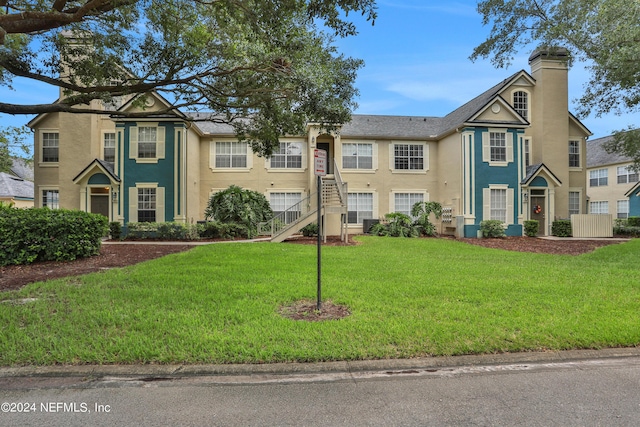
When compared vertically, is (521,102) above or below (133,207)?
above

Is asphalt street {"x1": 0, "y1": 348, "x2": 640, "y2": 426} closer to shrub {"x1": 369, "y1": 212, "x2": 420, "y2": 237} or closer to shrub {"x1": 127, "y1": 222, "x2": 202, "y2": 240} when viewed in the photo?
shrub {"x1": 127, "y1": 222, "x2": 202, "y2": 240}

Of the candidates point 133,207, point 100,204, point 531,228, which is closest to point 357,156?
point 531,228

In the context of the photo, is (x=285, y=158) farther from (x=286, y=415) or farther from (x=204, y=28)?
(x=286, y=415)

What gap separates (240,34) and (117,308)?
286 inches

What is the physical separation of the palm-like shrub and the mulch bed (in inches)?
133

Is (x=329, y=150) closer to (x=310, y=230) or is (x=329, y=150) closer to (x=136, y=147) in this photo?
(x=310, y=230)

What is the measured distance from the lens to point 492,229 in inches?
761

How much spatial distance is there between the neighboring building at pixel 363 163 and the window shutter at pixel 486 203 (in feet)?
0.26

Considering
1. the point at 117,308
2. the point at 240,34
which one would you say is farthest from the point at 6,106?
the point at 117,308

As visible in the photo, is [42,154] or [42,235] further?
[42,154]

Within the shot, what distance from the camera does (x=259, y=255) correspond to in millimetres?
→ 10602

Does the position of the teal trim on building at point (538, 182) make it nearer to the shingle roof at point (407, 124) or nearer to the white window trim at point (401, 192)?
the shingle roof at point (407, 124)

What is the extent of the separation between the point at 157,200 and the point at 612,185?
34.8 m

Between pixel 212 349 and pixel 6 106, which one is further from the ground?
pixel 6 106
